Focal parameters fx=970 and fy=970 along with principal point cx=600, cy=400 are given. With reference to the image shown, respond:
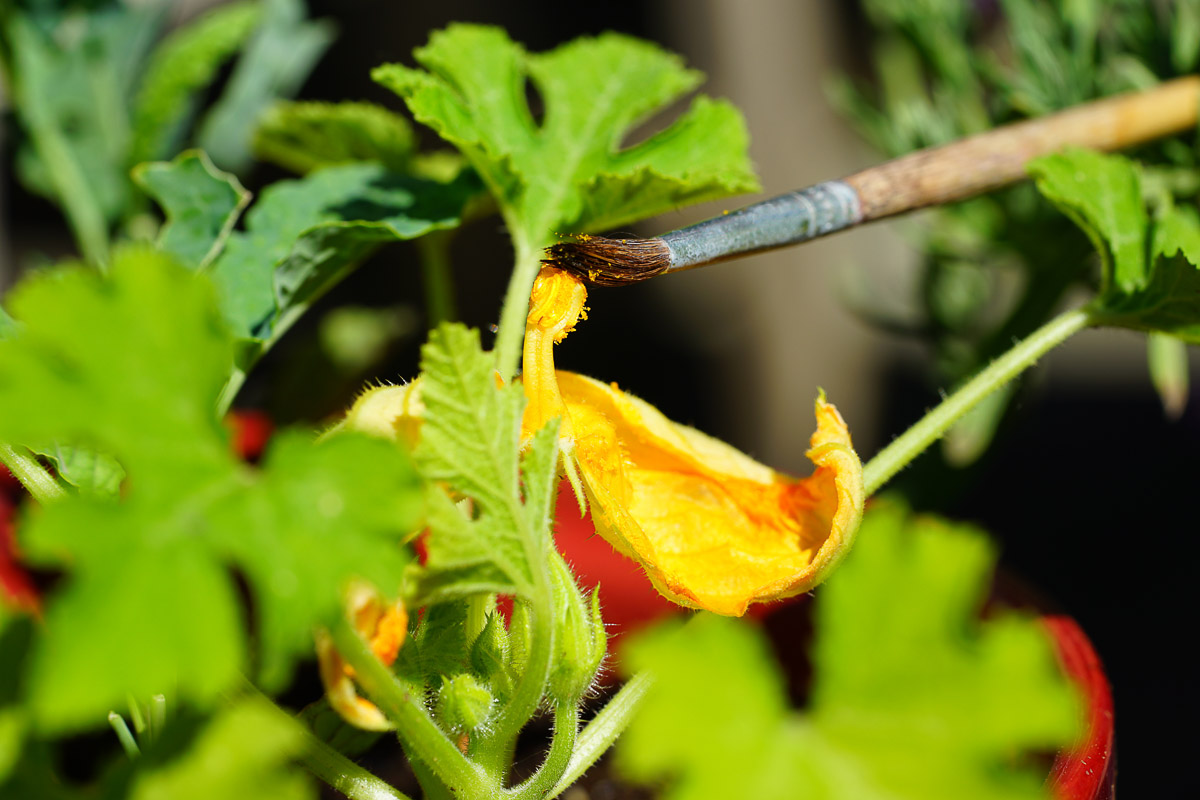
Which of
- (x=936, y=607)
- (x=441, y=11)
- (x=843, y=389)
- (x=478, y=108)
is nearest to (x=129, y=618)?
(x=936, y=607)

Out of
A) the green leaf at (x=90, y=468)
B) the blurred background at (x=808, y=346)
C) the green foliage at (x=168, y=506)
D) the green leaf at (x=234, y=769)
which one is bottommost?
the blurred background at (x=808, y=346)

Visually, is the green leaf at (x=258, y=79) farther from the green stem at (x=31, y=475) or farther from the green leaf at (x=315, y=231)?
the green stem at (x=31, y=475)

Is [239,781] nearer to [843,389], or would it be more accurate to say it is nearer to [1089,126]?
[1089,126]

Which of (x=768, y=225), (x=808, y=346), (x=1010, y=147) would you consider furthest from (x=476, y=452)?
(x=808, y=346)

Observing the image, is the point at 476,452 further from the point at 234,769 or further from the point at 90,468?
the point at 90,468

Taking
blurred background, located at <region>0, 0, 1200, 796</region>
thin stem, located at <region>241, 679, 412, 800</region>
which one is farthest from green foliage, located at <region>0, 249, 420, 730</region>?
blurred background, located at <region>0, 0, 1200, 796</region>

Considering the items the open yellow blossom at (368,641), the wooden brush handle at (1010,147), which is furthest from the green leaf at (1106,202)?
the open yellow blossom at (368,641)
